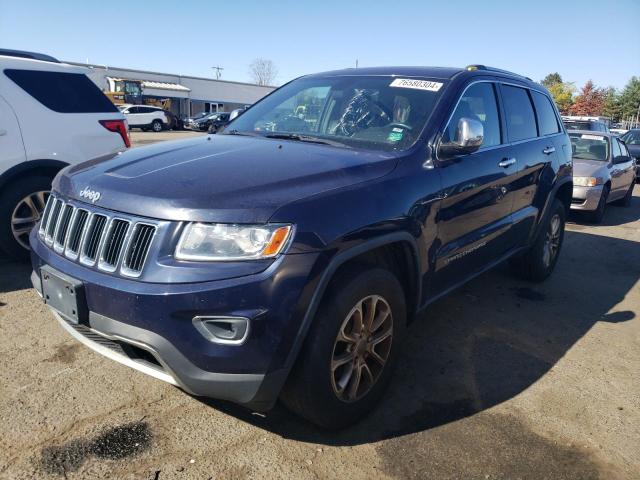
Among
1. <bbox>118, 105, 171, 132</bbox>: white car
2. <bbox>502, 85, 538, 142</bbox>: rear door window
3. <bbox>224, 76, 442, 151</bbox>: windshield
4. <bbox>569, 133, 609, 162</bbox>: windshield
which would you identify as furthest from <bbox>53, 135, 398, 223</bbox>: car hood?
<bbox>118, 105, 171, 132</bbox>: white car

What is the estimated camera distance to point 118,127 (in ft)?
17.8

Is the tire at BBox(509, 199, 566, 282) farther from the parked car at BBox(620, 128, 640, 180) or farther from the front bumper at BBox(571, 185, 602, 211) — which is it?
the parked car at BBox(620, 128, 640, 180)

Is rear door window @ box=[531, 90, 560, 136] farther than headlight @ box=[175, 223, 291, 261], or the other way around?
rear door window @ box=[531, 90, 560, 136]

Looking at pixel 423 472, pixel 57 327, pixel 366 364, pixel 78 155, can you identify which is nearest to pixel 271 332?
pixel 366 364

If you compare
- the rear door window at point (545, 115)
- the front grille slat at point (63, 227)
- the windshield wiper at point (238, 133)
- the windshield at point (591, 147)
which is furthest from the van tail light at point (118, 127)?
the windshield at point (591, 147)

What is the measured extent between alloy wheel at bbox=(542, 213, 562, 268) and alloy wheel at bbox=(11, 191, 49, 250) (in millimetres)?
4920

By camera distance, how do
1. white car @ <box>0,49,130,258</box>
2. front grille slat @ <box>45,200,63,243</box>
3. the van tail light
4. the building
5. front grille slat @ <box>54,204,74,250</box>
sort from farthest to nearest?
1. the building
2. the van tail light
3. white car @ <box>0,49,130,258</box>
4. front grille slat @ <box>45,200,63,243</box>
5. front grille slat @ <box>54,204,74,250</box>

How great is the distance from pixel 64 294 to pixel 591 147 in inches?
397

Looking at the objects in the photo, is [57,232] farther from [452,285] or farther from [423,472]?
[452,285]

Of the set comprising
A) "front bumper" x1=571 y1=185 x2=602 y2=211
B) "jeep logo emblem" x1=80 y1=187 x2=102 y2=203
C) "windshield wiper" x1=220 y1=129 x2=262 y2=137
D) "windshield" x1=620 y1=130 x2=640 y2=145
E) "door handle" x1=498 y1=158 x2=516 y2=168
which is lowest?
"front bumper" x1=571 y1=185 x2=602 y2=211

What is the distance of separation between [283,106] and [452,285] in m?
1.82

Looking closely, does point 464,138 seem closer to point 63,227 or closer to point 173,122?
point 63,227

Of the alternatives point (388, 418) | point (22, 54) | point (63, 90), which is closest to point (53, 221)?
point (388, 418)

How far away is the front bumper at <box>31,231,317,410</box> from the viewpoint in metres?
2.09
